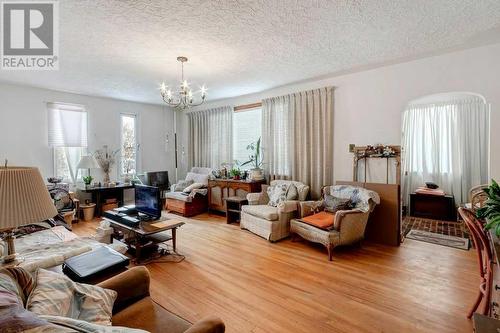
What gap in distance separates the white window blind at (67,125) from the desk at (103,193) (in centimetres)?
109

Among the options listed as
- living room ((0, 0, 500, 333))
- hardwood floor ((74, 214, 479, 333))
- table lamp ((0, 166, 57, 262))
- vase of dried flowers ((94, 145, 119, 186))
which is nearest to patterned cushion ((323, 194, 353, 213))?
living room ((0, 0, 500, 333))

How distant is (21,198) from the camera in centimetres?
122

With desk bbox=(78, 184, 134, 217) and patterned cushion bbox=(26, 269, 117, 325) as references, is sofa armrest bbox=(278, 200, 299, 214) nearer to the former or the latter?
patterned cushion bbox=(26, 269, 117, 325)

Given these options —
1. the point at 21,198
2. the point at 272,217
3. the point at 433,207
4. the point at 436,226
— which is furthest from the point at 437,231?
the point at 21,198

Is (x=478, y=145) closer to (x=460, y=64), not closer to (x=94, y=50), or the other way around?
(x=460, y=64)

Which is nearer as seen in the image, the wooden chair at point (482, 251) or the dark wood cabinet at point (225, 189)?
the wooden chair at point (482, 251)

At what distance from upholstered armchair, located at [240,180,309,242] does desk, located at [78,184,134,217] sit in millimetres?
3183

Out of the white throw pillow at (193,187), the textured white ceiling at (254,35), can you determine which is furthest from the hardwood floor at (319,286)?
the textured white ceiling at (254,35)

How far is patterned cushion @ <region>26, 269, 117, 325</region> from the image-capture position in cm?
108

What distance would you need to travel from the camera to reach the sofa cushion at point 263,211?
3.99 m

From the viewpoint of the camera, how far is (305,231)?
144 inches

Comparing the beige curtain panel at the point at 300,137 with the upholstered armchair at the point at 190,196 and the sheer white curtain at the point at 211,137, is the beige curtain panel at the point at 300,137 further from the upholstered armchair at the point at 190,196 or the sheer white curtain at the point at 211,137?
the upholstered armchair at the point at 190,196

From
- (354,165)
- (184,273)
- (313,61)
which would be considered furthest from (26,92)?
(354,165)

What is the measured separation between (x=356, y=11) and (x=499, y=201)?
6.59ft
